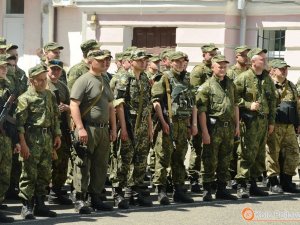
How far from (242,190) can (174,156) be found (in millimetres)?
1155

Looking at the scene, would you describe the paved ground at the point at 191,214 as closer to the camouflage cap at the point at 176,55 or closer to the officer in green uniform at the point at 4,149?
the officer in green uniform at the point at 4,149

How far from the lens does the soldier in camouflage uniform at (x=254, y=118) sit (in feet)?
37.2

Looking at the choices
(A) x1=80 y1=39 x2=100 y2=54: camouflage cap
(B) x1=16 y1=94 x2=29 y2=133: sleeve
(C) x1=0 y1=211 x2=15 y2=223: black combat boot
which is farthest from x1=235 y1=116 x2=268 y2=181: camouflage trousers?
(C) x1=0 y1=211 x2=15 y2=223: black combat boot

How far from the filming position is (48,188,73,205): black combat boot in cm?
1049

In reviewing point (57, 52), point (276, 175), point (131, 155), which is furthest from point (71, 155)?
point (276, 175)

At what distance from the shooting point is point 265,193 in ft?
37.7

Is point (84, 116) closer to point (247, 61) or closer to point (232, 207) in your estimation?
point (232, 207)

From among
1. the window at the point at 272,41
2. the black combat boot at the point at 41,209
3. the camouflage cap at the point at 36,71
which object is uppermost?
the window at the point at 272,41

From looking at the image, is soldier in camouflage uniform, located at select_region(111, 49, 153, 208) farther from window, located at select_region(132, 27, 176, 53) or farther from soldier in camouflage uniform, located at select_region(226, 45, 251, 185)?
window, located at select_region(132, 27, 176, 53)

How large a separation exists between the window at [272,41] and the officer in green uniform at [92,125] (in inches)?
413

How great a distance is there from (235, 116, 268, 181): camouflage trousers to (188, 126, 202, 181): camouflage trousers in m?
0.69

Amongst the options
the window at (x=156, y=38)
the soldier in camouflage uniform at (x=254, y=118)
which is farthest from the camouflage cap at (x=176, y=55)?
the window at (x=156, y=38)

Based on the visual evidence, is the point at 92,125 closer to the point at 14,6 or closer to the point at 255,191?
the point at 255,191

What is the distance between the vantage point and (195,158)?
1205 centimetres
